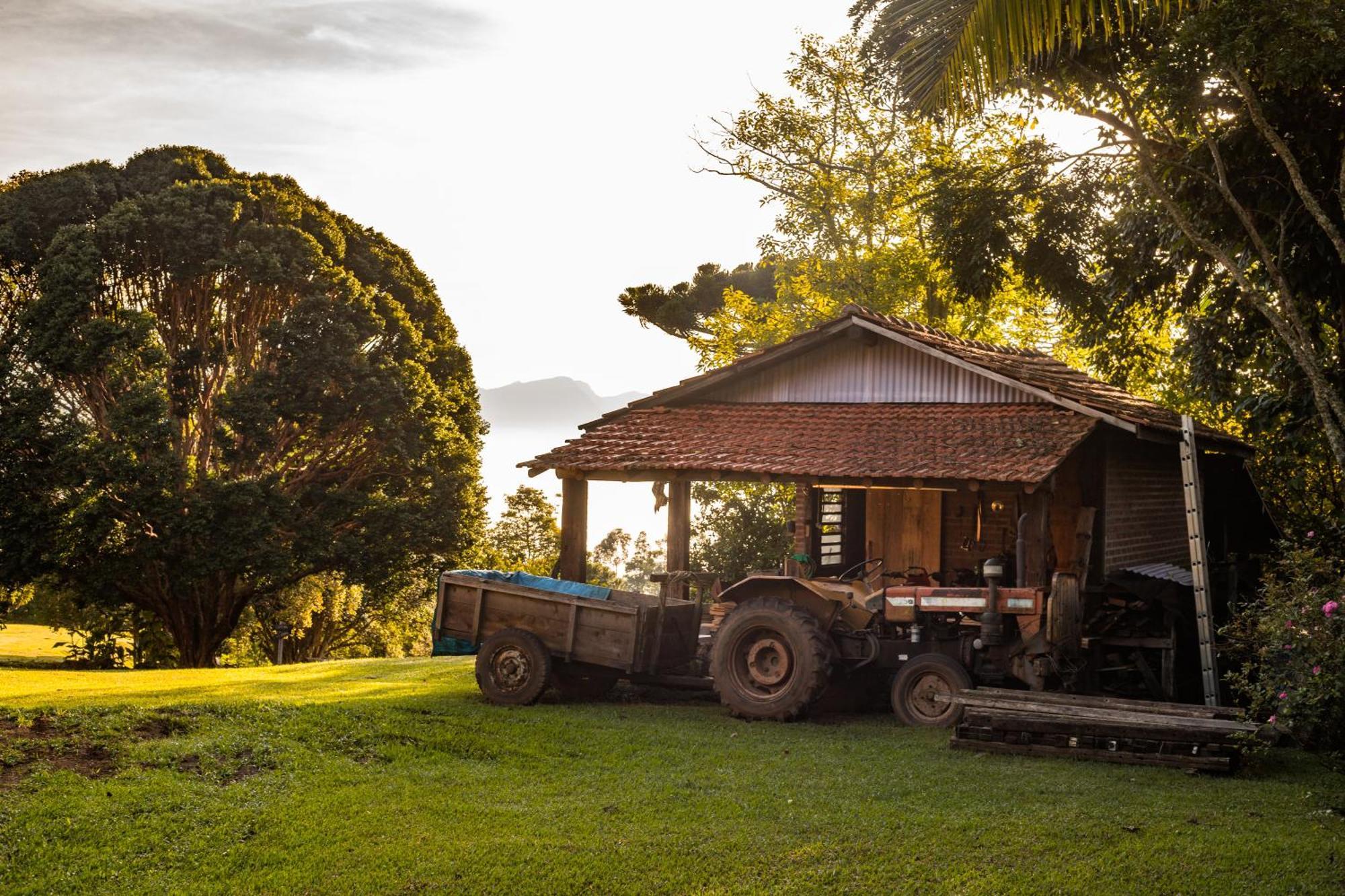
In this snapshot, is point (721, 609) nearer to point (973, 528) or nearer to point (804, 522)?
point (804, 522)

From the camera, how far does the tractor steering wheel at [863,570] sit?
50.5 ft

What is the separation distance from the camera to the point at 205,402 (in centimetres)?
2736

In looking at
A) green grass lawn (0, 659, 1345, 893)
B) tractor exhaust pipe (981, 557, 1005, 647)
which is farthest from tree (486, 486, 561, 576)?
green grass lawn (0, 659, 1345, 893)

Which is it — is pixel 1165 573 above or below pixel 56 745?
above

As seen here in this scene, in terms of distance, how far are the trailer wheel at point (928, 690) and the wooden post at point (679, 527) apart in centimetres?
419

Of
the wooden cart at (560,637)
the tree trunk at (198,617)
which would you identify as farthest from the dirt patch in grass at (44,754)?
the tree trunk at (198,617)

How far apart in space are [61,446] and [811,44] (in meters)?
21.5

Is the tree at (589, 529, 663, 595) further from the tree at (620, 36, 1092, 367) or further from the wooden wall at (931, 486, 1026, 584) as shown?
the wooden wall at (931, 486, 1026, 584)

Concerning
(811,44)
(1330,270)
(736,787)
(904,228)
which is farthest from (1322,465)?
(811,44)

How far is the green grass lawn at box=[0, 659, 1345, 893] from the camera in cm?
684

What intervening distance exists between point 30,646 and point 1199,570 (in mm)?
33629

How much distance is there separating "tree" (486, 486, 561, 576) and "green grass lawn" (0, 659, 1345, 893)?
28714 millimetres

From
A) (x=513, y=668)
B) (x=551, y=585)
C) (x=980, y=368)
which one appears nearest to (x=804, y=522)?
(x=980, y=368)

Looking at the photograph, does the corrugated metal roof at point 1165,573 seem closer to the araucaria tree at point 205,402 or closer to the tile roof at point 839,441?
the tile roof at point 839,441
